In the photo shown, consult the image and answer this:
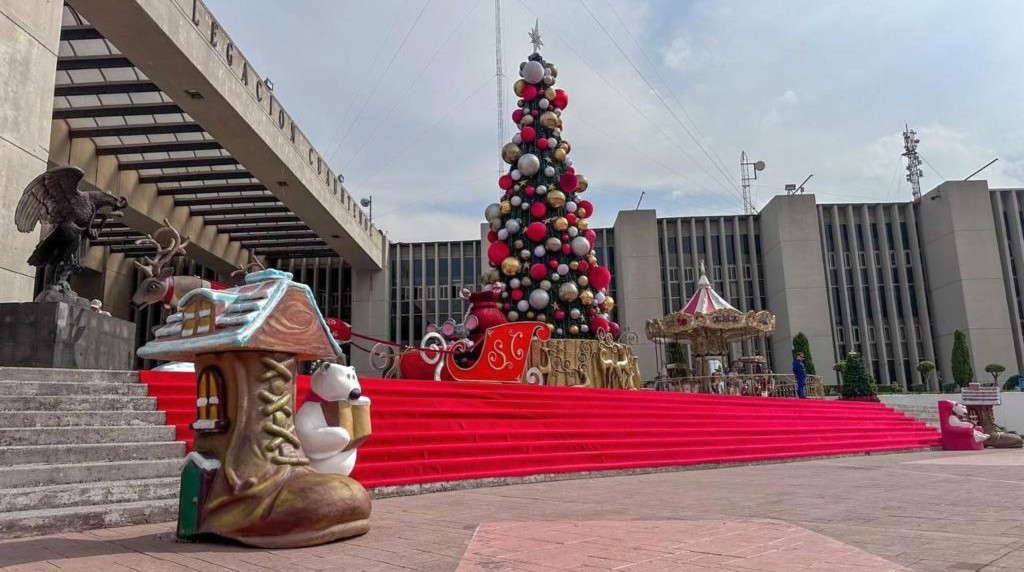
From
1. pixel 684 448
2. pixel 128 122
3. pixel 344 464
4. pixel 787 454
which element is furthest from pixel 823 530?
pixel 128 122

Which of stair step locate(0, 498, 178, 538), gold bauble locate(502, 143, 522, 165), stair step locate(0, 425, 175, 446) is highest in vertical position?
gold bauble locate(502, 143, 522, 165)

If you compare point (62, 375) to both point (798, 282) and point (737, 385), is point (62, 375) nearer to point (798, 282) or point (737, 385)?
point (737, 385)

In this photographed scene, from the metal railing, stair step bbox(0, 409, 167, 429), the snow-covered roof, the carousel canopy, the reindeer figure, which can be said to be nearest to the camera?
the snow-covered roof

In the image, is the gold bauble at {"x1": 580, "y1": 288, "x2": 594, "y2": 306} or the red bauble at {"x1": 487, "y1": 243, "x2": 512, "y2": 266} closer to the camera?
the gold bauble at {"x1": 580, "y1": 288, "x2": 594, "y2": 306}

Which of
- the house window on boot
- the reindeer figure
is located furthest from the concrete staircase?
the reindeer figure

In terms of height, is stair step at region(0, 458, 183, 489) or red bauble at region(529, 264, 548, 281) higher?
red bauble at region(529, 264, 548, 281)

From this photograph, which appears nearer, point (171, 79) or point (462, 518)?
point (462, 518)

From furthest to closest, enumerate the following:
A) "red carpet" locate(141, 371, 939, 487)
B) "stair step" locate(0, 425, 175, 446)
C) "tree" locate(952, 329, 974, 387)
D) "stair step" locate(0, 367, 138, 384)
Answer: "tree" locate(952, 329, 974, 387), "red carpet" locate(141, 371, 939, 487), "stair step" locate(0, 367, 138, 384), "stair step" locate(0, 425, 175, 446)

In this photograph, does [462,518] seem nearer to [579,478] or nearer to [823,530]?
[823,530]

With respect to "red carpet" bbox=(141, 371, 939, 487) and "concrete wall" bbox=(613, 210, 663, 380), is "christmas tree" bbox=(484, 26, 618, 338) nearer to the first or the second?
"red carpet" bbox=(141, 371, 939, 487)

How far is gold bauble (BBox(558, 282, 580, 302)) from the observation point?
14844mm

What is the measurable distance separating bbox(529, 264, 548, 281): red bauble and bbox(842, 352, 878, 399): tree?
47.7ft

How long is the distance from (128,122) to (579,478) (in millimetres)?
15680

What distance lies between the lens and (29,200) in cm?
783
